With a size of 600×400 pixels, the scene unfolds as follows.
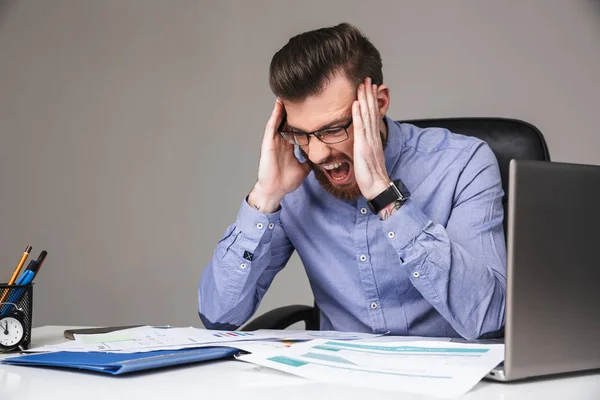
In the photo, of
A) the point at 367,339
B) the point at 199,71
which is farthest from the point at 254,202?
the point at 199,71

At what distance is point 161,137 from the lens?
10.0ft

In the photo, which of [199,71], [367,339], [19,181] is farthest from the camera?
[19,181]

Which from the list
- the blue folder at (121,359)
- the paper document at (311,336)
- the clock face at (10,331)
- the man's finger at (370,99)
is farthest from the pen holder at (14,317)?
the man's finger at (370,99)

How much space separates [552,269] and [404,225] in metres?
0.47

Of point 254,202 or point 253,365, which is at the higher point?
point 254,202

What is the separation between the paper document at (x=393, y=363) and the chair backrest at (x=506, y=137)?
69cm

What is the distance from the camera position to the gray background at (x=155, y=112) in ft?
8.66

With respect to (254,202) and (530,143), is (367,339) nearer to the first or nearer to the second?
(254,202)

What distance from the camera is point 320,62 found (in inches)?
60.1

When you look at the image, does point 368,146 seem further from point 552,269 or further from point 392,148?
point 552,269

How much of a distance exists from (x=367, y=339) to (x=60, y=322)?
2277mm

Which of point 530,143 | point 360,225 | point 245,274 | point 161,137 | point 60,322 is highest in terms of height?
point 161,137

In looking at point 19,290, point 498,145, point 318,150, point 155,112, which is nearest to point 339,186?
point 318,150

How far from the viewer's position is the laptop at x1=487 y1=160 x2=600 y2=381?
0.83 meters
